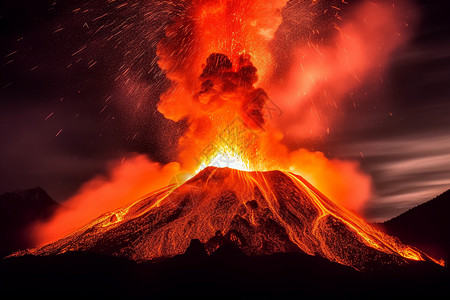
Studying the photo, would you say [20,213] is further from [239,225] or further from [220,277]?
[220,277]

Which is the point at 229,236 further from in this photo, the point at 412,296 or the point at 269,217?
the point at 412,296

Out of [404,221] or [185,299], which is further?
[404,221]

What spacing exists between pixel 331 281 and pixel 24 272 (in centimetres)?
2118

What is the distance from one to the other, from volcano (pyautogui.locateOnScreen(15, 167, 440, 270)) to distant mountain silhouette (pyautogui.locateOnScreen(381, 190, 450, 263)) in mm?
17798

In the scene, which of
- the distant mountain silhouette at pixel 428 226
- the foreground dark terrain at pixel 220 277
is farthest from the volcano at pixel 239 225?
the distant mountain silhouette at pixel 428 226

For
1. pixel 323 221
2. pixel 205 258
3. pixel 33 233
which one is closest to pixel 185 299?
pixel 205 258

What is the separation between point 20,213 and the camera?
99.9m

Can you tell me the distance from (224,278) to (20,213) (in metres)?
93.4

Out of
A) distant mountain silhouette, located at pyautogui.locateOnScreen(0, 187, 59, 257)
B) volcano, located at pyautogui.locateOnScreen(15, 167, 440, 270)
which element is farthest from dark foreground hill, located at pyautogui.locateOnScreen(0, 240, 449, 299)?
distant mountain silhouette, located at pyautogui.locateOnScreen(0, 187, 59, 257)

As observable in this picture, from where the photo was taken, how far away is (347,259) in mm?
26953

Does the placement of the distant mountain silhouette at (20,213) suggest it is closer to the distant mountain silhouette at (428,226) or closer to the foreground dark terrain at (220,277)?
the foreground dark terrain at (220,277)

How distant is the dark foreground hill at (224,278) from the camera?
898 inches

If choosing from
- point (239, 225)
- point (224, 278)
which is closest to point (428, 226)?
point (239, 225)

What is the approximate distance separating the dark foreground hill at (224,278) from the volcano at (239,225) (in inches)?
50.4
